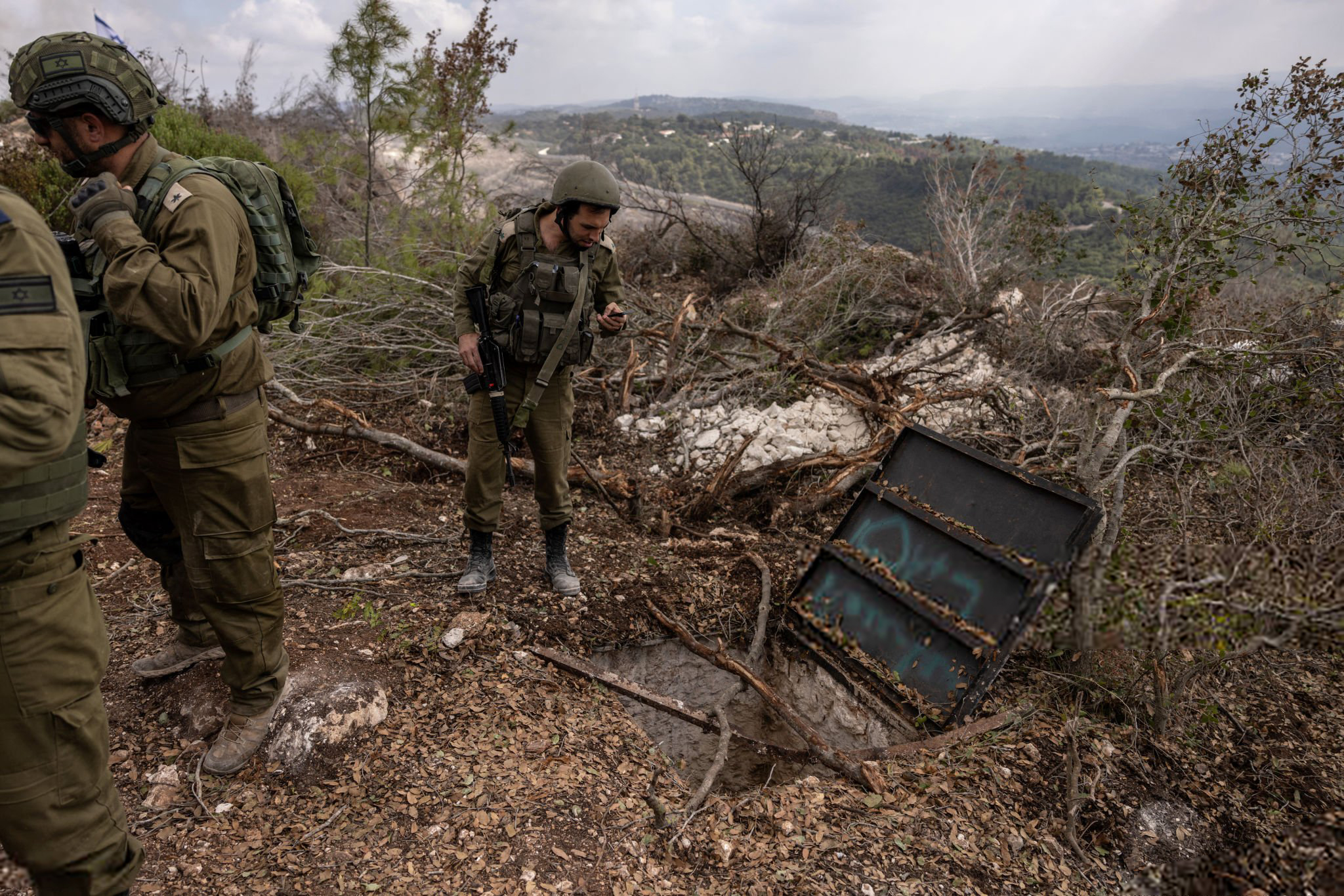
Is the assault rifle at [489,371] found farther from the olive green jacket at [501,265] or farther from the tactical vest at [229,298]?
the tactical vest at [229,298]

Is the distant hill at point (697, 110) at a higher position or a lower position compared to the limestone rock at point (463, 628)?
higher

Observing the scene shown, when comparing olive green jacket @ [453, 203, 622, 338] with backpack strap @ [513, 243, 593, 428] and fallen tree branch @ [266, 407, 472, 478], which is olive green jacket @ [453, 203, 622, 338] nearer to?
backpack strap @ [513, 243, 593, 428]

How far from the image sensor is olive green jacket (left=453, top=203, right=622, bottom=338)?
2.89m

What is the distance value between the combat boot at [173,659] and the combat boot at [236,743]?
0.37 meters

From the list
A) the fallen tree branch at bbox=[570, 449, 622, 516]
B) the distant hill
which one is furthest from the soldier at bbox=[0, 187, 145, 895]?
the distant hill

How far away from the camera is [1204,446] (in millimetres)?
4910

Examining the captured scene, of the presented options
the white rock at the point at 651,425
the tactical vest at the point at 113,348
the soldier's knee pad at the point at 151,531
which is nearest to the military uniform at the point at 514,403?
the soldier's knee pad at the point at 151,531

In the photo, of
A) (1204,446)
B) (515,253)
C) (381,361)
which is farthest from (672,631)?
(1204,446)

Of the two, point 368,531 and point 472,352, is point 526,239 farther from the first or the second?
point 368,531

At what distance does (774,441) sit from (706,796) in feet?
9.80

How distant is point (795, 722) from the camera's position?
2660 millimetres

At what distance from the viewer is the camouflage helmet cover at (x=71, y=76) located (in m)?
1.62

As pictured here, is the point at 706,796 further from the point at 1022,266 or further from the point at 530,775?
the point at 1022,266

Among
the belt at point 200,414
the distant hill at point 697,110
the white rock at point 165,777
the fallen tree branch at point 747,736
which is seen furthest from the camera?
the distant hill at point 697,110
